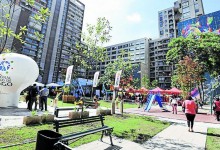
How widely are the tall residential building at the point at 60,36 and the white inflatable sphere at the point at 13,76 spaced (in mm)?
54316

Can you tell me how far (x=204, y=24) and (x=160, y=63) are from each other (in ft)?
136

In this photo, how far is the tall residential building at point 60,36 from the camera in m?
72.6

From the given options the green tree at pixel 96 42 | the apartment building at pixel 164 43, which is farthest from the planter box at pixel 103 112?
the apartment building at pixel 164 43

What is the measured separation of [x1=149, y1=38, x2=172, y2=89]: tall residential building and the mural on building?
112 feet

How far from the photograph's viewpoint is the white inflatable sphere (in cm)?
1370

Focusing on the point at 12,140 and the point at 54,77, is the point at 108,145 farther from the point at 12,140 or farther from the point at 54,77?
the point at 54,77

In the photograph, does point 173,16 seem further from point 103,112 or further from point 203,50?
point 103,112

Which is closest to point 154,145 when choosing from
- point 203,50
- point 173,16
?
point 203,50

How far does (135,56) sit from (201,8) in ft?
124

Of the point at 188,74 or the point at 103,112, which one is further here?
the point at 188,74

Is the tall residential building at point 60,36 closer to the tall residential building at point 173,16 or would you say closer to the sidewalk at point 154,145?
the tall residential building at point 173,16

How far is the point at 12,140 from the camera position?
5.79 meters

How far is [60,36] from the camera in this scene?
82750mm

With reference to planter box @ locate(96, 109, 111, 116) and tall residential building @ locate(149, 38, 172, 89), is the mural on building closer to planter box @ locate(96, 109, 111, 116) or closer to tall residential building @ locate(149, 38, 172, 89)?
tall residential building @ locate(149, 38, 172, 89)
